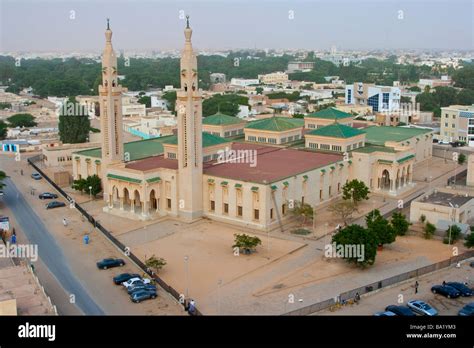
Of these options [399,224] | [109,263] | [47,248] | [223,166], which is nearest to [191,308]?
[109,263]

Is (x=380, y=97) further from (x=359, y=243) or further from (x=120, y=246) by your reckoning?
(x=120, y=246)

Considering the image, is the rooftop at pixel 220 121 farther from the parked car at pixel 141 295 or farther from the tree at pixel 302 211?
the parked car at pixel 141 295

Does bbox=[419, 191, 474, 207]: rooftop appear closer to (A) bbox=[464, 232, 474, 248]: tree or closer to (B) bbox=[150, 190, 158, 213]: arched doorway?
(A) bbox=[464, 232, 474, 248]: tree

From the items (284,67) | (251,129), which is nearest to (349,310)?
(251,129)

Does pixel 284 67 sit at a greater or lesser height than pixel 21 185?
greater

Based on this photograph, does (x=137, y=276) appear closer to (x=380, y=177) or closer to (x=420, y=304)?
(x=420, y=304)

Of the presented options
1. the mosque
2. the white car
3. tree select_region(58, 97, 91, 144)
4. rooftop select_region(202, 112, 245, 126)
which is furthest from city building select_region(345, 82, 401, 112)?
the white car
